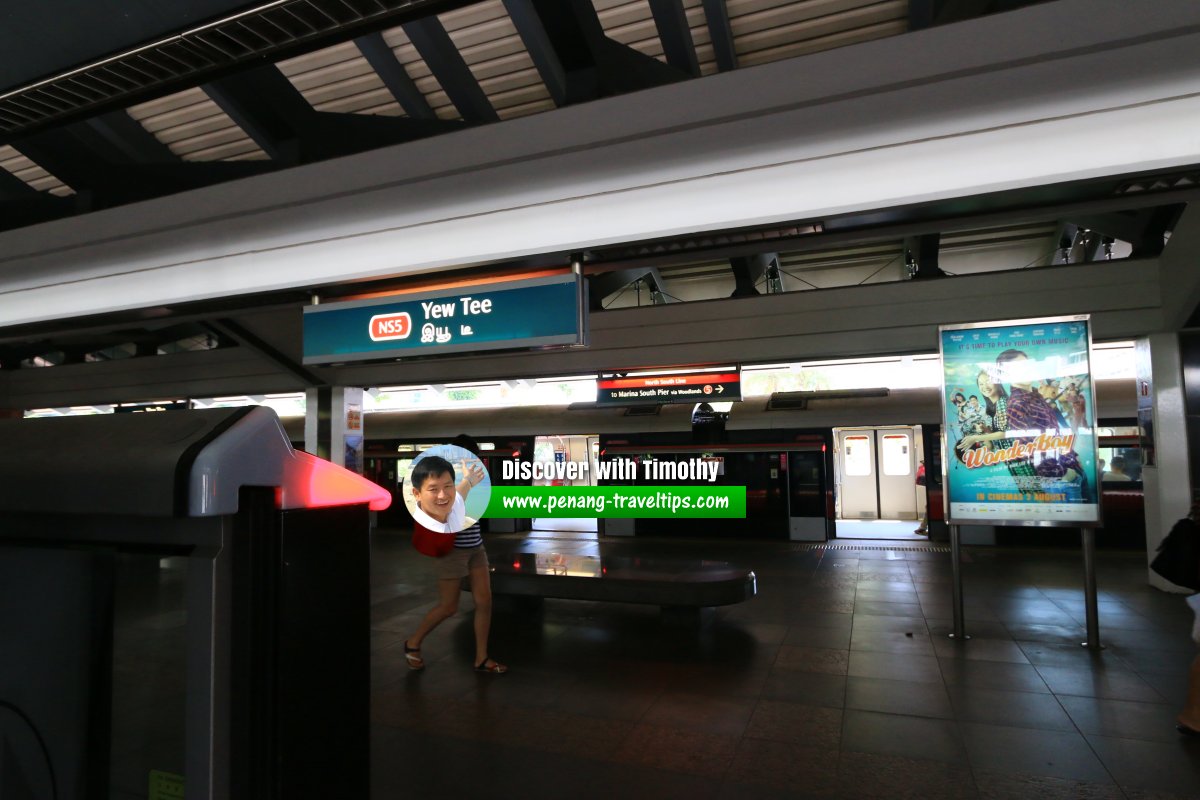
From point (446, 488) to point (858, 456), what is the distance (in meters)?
11.9

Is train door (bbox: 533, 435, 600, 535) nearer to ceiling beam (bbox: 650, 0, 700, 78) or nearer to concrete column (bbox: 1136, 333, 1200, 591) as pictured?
concrete column (bbox: 1136, 333, 1200, 591)

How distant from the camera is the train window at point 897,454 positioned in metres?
14.2

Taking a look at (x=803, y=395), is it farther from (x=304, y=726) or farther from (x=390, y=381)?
(x=304, y=726)

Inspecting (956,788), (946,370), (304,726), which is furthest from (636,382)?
(304,726)

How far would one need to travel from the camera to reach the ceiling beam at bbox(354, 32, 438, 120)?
3.68 m

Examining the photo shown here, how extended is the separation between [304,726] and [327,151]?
11.1ft

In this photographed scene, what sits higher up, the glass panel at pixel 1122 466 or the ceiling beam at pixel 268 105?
the ceiling beam at pixel 268 105

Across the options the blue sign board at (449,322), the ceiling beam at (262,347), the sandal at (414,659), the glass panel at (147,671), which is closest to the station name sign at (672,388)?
the sandal at (414,659)

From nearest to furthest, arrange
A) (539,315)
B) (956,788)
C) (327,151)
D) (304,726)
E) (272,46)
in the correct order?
1. (304,726)
2. (272,46)
3. (956,788)
4. (539,315)
5. (327,151)

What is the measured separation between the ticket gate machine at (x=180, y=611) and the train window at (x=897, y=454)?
14.5m

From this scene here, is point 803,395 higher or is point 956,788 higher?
point 803,395

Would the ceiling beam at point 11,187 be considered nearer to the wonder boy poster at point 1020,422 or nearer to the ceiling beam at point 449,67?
the ceiling beam at point 449,67

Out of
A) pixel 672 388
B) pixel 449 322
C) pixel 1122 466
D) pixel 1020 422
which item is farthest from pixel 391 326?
pixel 1122 466

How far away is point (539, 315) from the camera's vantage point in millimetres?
3480
